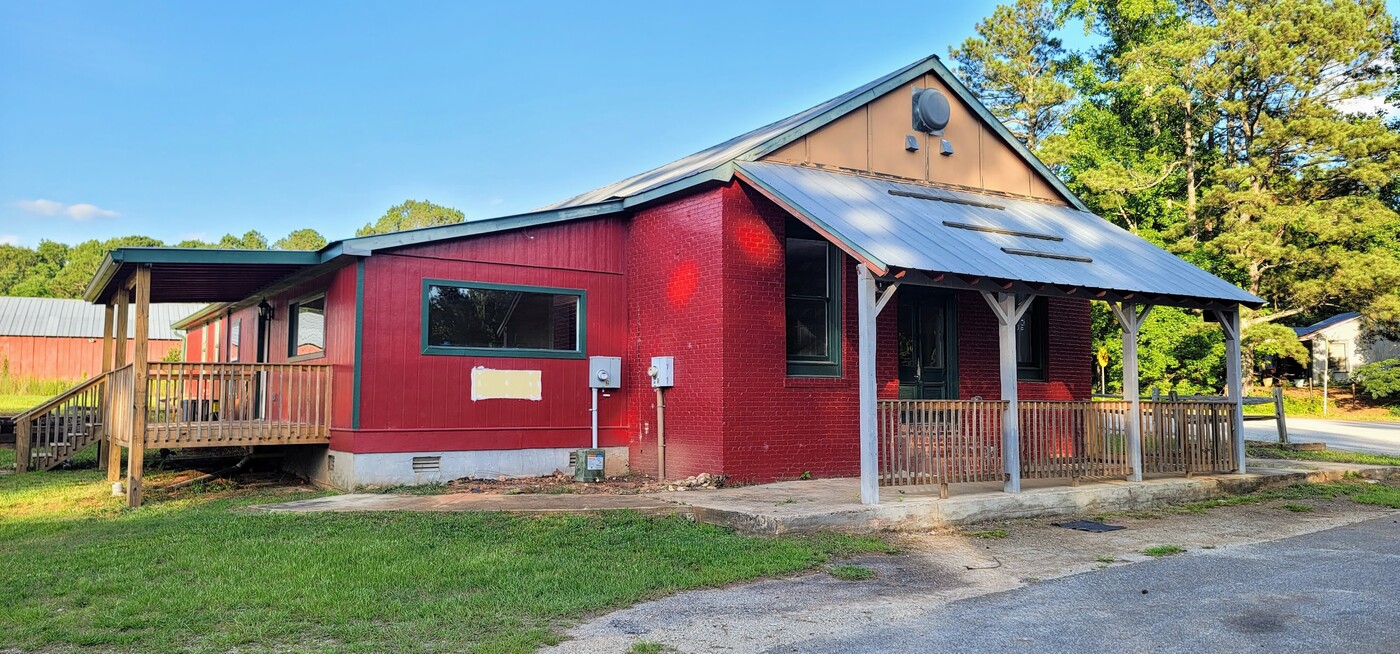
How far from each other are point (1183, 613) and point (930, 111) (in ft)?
28.2

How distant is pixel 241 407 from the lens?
37.3ft

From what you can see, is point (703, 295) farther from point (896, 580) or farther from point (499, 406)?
point (896, 580)

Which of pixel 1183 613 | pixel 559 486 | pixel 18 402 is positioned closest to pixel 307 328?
pixel 559 486

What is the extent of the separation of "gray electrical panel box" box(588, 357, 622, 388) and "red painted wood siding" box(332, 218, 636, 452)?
25 centimetres

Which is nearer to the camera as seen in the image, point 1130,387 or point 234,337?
point 1130,387

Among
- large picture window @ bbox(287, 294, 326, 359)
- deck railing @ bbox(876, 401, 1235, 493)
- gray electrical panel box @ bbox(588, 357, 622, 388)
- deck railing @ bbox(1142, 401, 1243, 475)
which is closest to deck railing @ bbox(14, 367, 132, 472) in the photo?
large picture window @ bbox(287, 294, 326, 359)

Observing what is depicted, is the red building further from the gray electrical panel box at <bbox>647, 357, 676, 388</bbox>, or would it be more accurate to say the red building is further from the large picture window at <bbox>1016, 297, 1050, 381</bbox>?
the large picture window at <bbox>1016, 297, 1050, 381</bbox>

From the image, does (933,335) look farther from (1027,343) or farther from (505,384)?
(505,384)

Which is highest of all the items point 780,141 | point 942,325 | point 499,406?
point 780,141

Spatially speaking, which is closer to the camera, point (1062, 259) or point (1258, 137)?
point (1062, 259)

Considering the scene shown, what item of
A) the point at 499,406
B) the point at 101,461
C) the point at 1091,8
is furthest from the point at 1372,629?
the point at 1091,8

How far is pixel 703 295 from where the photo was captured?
11.7 meters

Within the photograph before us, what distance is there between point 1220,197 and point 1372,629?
1079 inches

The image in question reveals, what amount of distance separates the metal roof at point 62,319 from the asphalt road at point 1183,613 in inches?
1727
